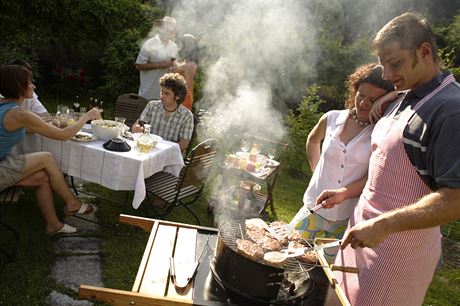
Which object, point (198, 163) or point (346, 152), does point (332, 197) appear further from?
point (198, 163)

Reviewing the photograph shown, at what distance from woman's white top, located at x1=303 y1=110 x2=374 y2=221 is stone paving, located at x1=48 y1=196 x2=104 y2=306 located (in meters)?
2.06

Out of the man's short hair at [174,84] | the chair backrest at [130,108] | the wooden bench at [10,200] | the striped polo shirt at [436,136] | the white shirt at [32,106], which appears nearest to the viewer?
the striped polo shirt at [436,136]

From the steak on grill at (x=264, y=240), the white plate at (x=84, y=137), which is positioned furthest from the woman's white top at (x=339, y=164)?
the white plate at (x=84, y=137)

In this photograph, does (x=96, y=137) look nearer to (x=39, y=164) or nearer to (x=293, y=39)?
(x=39, y=164)

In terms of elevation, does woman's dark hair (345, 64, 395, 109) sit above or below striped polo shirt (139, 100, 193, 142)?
above

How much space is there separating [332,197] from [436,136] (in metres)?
0.88

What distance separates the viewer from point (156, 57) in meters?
6.90

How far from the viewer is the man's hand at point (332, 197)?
8.16 feet

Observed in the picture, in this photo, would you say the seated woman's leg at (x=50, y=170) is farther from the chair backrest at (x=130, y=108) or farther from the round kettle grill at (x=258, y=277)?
the round kettle grill at (x=258, y=277)

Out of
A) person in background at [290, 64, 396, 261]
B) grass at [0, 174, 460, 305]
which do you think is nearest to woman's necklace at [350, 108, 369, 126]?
person in background at [290, 64, 396, 261]

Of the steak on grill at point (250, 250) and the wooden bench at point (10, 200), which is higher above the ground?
the steak on grill at point (250, 250)

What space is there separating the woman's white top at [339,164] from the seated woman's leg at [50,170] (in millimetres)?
Answer: 2622

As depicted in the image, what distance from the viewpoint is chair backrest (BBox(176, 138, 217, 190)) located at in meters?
4.30

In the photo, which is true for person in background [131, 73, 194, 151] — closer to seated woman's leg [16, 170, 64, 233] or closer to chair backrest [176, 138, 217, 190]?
chair backrest [176, 138, 217, 190]
